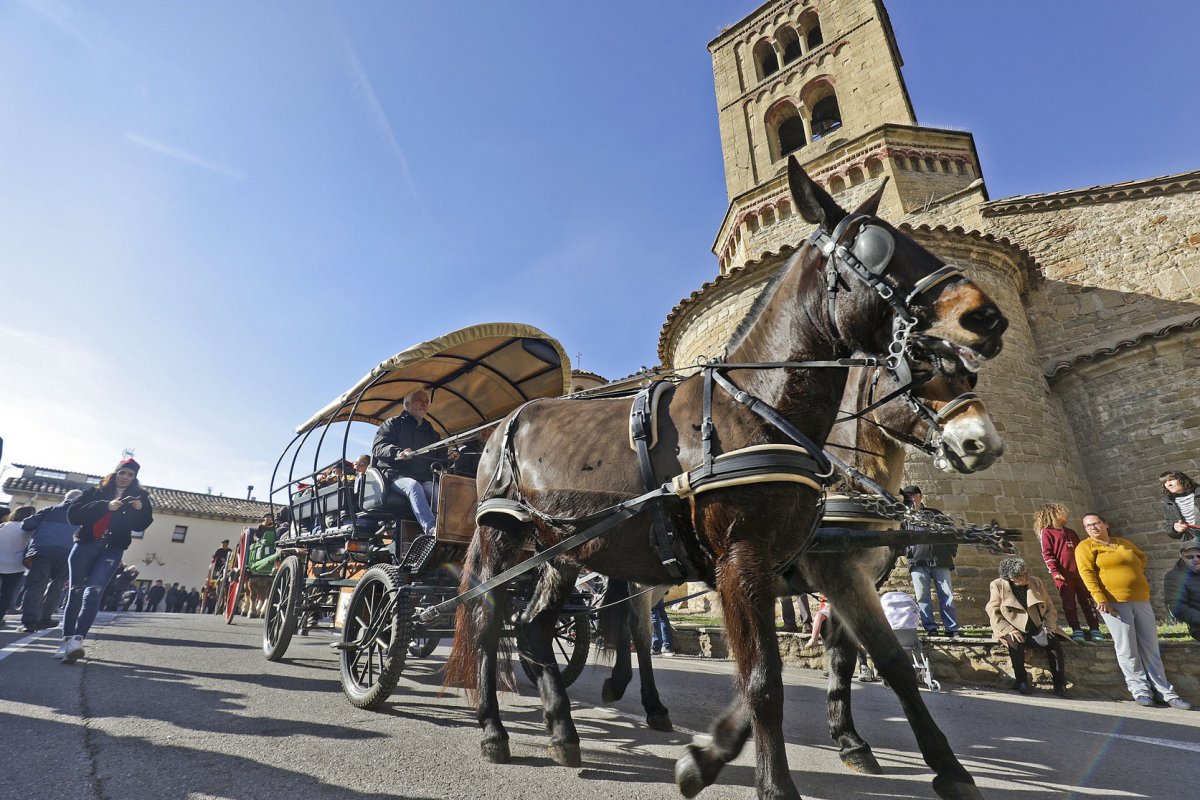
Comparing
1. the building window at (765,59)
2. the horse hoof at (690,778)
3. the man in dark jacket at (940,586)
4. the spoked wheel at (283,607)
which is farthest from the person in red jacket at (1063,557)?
the building window at (765,59)

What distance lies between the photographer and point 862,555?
10.0ft

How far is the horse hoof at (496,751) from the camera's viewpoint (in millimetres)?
2586

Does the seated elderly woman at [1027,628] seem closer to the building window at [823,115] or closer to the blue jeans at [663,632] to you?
the blue jeans at [663,632]

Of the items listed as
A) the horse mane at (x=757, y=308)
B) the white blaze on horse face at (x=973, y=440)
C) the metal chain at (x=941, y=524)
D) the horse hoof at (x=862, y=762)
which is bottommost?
the horse hoof at (x=862, y=762)

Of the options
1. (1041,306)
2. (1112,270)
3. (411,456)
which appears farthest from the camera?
(1041,306)

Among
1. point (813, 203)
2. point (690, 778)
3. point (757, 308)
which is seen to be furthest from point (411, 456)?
point (813, 203)

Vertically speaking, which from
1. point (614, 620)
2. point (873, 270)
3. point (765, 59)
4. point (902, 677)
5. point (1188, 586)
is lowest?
point (902, 677)

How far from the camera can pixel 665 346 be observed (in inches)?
569

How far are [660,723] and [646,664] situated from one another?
15.1 inches

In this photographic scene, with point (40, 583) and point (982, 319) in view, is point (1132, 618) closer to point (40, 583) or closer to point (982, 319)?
point (982, 319)

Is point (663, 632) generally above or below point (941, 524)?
below

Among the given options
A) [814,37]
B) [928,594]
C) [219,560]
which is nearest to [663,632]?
[928,594]

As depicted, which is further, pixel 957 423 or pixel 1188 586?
pixel 1188 586

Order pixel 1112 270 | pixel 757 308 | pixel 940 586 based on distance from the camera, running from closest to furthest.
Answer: pixel 757 308, pixel 940 586, pixel 1112 270
